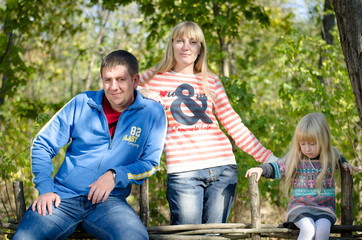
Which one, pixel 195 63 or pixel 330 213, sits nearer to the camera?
pixel 330 213

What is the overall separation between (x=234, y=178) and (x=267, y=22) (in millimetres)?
3011

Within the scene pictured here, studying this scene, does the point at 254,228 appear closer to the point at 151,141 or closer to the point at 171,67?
the point at 151,141

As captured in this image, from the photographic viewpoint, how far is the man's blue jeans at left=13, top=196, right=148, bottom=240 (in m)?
2.45

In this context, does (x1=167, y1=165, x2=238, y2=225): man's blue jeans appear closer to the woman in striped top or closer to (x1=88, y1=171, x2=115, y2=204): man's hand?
the woman in striped top

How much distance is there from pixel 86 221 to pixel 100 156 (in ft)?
1.39

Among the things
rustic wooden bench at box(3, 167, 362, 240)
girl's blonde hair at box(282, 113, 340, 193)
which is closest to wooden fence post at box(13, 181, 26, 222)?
rustic wooden bench at box(3, 167, 362, 240)

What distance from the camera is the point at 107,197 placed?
8.73ft

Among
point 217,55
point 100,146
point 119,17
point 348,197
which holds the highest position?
point 119,17

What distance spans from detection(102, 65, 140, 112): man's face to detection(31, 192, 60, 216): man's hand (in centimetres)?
73

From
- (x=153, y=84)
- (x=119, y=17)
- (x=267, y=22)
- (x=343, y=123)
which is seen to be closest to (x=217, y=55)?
(x=267, y=22)

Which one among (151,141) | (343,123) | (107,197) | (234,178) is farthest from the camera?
(343,123)

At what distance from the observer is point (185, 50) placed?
3.18 metres

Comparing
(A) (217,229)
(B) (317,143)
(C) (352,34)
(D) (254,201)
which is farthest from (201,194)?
(C) (352,34)

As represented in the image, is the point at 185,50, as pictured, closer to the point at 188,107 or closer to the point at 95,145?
the point at 188,107
